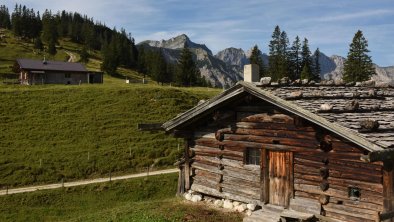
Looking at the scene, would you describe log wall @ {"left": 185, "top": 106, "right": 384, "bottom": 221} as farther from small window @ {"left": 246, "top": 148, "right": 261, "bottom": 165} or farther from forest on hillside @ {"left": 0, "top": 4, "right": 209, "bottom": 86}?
forest on hillside @ {"left": 0, "top": 4, "right": 209, "bottom": 86}

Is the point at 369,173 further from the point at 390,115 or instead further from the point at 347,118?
the point at 390,115

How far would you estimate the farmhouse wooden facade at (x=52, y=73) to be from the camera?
7775 centimetres

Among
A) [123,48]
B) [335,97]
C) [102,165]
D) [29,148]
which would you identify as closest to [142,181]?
[102,165]

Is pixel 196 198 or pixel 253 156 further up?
pixel 253 156

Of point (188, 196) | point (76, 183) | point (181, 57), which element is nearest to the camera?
point (188, 196)

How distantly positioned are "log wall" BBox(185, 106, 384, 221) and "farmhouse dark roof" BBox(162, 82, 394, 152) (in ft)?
2.65

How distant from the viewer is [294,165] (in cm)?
1516

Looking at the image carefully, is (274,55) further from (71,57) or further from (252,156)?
(252,156)

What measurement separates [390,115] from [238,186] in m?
5.96

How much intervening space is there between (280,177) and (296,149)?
126 cm

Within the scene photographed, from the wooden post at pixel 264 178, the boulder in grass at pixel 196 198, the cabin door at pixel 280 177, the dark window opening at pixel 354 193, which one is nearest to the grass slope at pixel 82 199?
the boulder in grass at pixel 196 198

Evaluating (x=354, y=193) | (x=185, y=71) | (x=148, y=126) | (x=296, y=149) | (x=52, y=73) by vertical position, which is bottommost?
(x=354, y=193)

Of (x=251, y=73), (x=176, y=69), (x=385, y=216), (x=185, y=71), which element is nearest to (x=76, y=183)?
(x=251, y=73)

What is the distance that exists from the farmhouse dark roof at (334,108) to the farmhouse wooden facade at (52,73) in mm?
65415
